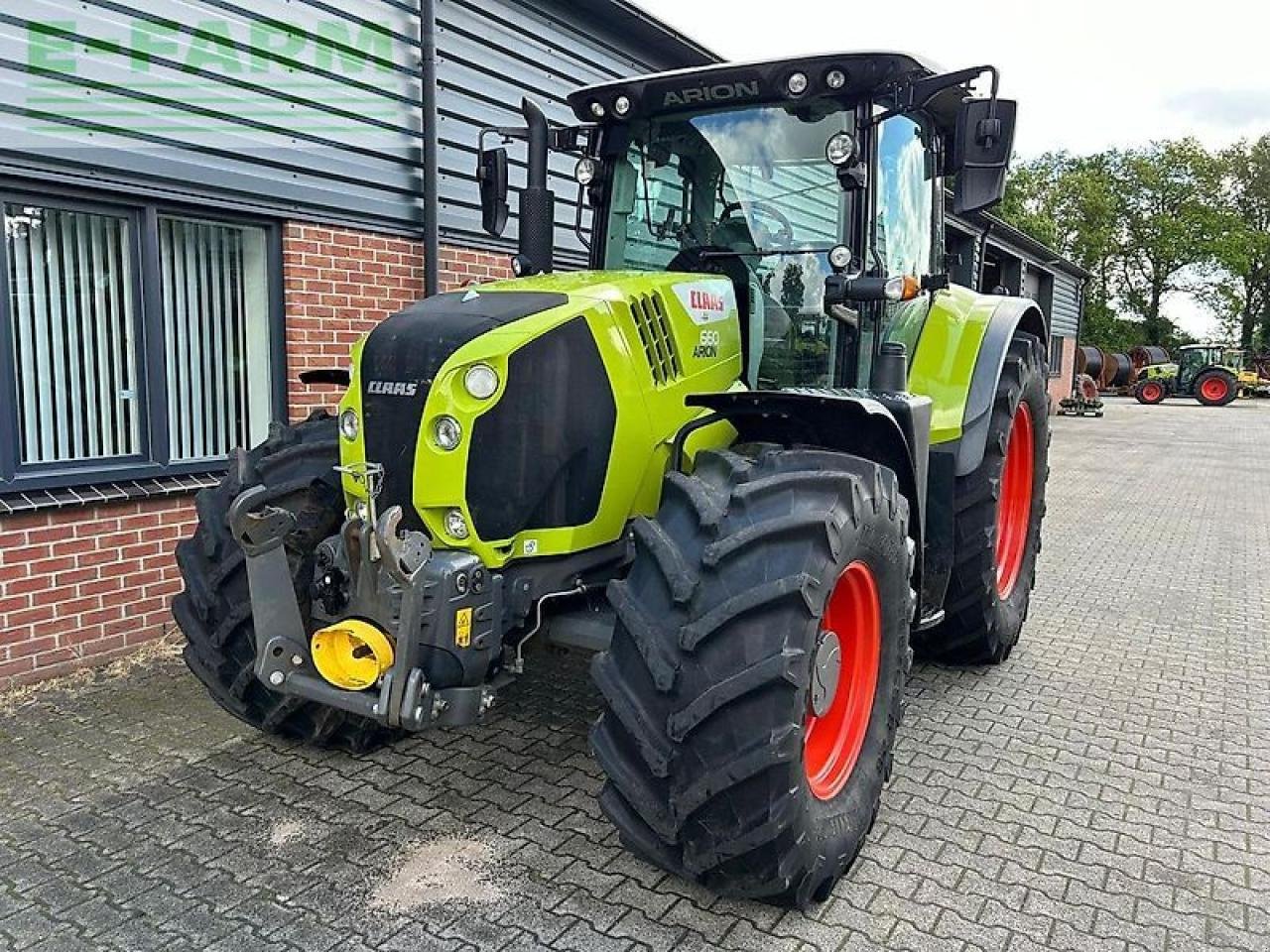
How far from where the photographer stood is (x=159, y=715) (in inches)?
164

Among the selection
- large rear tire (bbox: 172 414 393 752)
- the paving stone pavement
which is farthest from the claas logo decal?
the paving stone pavement

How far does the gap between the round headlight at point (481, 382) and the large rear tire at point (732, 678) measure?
55 cm

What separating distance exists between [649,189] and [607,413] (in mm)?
1376

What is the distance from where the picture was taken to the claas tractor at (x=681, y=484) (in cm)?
250

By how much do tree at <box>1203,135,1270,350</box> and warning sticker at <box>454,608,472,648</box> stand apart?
5469cm

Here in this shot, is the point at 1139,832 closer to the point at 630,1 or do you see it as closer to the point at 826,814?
the point at 826,814

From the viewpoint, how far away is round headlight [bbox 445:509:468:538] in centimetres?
285

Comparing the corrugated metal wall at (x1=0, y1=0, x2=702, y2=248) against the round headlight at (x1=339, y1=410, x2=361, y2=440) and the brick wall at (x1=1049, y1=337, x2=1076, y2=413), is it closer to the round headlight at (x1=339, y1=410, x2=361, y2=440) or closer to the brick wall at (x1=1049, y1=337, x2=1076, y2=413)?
the round headlight at (x1=339, y1=410, x2=361, y2=440)

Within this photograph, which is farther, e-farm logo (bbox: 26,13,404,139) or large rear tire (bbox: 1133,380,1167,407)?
large rear tire (bbox: 1133,380,1167,407)

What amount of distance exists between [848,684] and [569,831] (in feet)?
3.24

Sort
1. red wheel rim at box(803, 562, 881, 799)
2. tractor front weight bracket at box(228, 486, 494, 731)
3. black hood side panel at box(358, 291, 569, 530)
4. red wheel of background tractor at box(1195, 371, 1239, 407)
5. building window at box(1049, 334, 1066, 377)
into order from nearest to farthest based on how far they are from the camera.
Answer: tractor front weight bracket at box(228, 486, 494, 731)
black hood side panel at box(358, 291, 569, 530)
red wheel rim at box(803, 562, 881, 799)
building window at box(1049, 334, 1066, 377)
red wheel of background tractor at box(1195, 371, 1239, 407)

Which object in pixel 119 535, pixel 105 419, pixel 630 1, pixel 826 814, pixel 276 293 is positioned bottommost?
pixel 826 814

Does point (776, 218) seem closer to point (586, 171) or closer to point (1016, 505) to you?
point (586, 171)

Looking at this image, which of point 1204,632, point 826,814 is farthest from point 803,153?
point 1204,632
